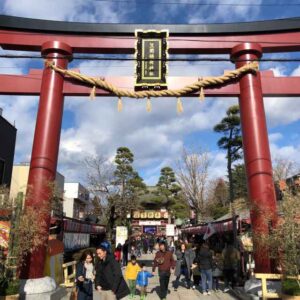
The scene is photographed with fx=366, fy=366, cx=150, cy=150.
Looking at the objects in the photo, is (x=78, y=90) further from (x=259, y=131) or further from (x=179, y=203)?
(x=179, y=203)

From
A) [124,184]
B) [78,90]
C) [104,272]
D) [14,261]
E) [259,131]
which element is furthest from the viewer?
[124,184]

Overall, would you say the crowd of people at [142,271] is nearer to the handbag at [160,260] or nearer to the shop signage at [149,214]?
the handbag at [160,260]

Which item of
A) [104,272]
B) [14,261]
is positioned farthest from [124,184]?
[104,272]

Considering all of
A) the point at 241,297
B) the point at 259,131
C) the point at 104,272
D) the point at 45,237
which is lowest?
the point at 241,297

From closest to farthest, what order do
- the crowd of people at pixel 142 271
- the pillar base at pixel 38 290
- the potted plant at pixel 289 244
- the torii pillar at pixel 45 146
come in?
1. the crowd of people at pixel 142 271
2. the potted plant at pixel 289 244
3. the pillar base at pixel 38 290
4. the torii pillar at pixel 45 146

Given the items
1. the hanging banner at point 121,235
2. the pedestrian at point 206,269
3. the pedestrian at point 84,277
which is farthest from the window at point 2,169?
the pedestrian at point 84,277

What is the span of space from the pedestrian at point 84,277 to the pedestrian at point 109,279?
1.12 metres

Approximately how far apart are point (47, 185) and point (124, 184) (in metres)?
25.5

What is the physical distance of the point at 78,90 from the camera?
12.0 m

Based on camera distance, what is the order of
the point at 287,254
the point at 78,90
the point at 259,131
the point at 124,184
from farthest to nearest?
the point at 124,184 → the point at 78,90 → the point at 259,131 → the point at 287,254

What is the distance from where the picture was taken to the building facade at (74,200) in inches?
1959

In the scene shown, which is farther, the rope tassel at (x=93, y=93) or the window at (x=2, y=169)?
the window at (x=2, y=169)

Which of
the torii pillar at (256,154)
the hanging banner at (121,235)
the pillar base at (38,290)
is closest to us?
the pillar base at (38,290)

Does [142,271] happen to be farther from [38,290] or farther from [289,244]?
[289,244]
